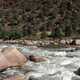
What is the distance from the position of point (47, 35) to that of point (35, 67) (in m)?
6.45

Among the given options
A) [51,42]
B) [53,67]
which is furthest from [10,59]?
[51,42]

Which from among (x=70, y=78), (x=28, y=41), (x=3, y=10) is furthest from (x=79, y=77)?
(x=3, y=10)

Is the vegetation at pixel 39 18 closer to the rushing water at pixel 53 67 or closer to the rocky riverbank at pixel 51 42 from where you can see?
the rocky riverbank at pixel 51 42

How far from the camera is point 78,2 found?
1981 centimetres

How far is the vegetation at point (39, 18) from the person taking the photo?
58.1 feet

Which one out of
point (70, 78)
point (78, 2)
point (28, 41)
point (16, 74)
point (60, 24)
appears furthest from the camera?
point (78, 2)

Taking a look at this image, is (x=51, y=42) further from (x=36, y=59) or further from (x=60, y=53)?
(x=36, y=59)

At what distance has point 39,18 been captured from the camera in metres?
19.2

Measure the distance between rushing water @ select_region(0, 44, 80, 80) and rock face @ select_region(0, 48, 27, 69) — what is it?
22cm

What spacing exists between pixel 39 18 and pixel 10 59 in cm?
797

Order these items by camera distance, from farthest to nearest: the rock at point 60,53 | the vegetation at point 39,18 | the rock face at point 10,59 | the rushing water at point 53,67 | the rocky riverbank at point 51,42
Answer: the vegetation at point 39,18 < the rocky riverbank at point 51,42 < the rock at point 60,53 < the rock face at point 10,59 < the rushing water at point 53,67

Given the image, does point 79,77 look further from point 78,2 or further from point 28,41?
point 78,2

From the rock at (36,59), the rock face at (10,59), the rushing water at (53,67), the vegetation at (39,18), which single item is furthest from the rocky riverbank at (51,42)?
the rock face at (10,59)

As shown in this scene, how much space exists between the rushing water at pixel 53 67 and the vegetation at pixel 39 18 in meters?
4.10
